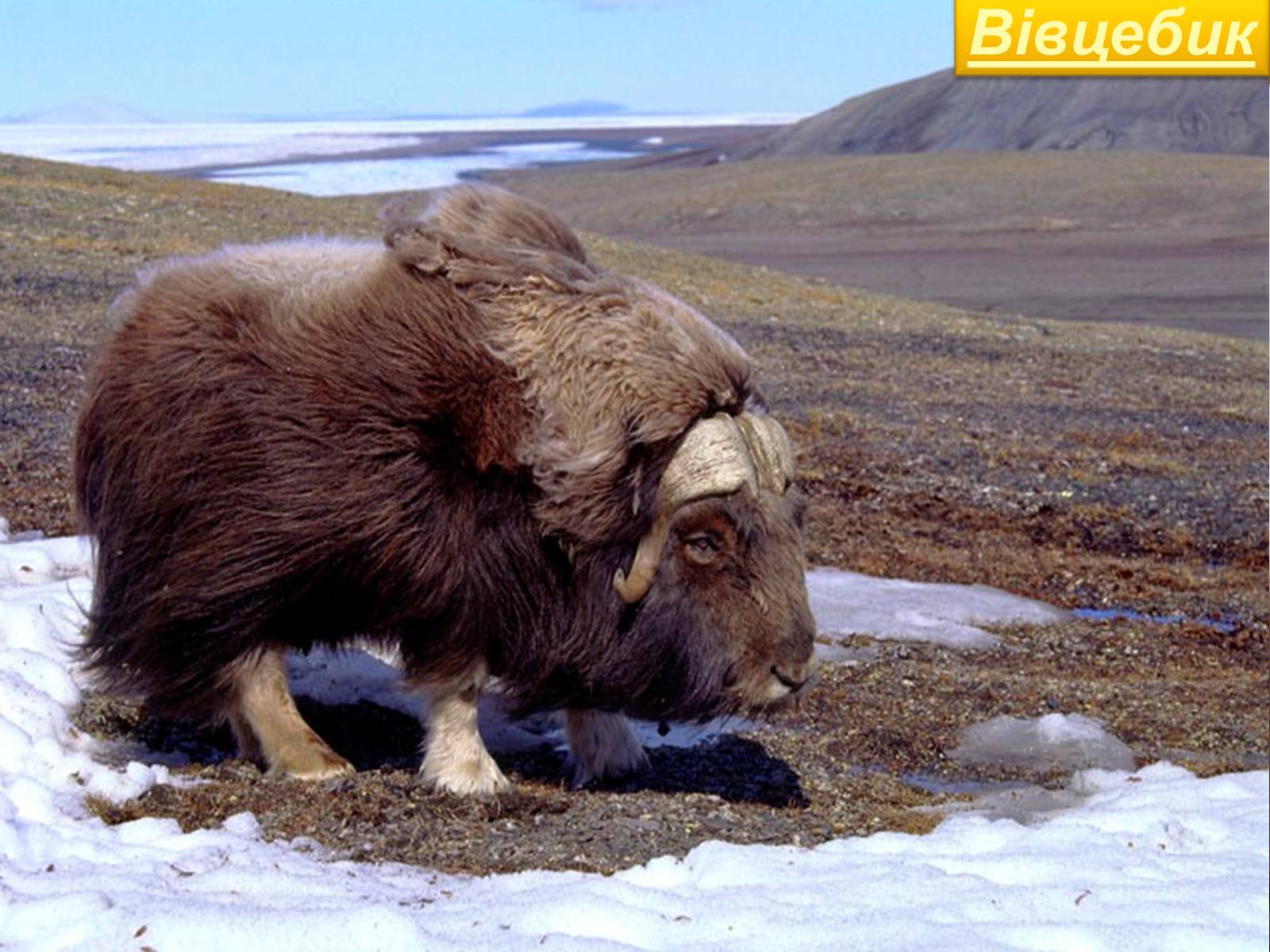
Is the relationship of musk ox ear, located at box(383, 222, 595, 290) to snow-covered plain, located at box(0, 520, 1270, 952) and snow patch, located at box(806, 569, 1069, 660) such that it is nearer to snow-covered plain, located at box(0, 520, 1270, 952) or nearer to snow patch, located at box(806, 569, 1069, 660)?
snow-covered plain, located at box(0, 520, 1270, 952)

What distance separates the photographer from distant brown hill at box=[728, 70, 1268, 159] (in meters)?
47.6

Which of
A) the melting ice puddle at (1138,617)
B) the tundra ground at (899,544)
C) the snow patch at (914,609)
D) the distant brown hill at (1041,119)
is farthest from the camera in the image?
the distant brown hill at (1041,119)

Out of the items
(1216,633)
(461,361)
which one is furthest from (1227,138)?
(461,361)

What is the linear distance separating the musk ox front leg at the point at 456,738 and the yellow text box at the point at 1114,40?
7.20 feet

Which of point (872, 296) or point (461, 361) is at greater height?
point (461, 361)

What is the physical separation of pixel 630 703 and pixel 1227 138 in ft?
153

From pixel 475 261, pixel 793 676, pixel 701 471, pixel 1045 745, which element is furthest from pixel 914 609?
pixel 475 261

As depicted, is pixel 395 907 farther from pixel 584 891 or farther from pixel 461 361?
pixel 461 361

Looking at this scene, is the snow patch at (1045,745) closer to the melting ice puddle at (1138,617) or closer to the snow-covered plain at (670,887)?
the snow-covered plain at (670,887)

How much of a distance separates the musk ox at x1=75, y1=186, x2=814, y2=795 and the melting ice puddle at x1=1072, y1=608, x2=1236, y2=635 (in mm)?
2924

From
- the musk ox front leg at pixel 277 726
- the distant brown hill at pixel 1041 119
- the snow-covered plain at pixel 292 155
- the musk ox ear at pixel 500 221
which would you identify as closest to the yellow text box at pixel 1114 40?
the musk ox ear at pixel 500 221

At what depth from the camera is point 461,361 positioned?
378 centimetres

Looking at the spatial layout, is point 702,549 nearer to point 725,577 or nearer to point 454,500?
point 725,577

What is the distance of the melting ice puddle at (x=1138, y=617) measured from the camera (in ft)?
20.9
